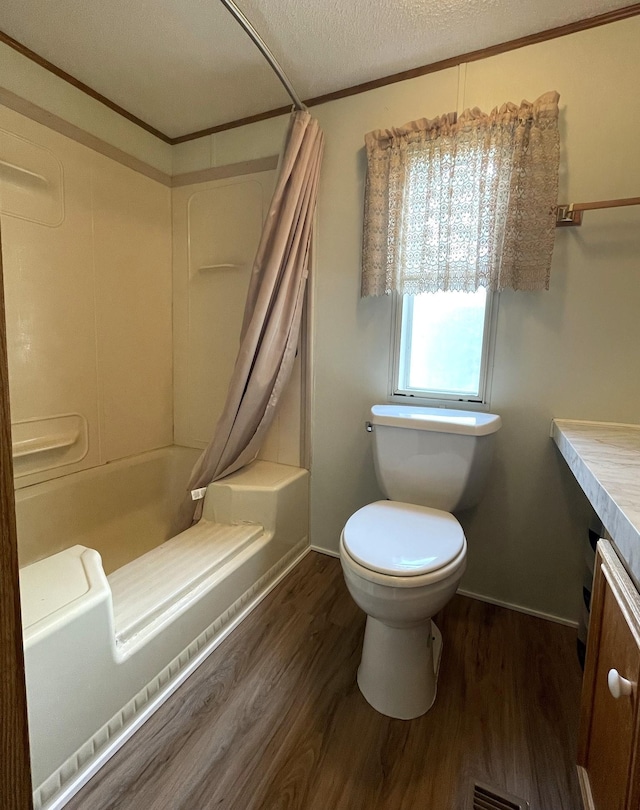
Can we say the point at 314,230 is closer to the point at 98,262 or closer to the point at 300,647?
the point at 98,262

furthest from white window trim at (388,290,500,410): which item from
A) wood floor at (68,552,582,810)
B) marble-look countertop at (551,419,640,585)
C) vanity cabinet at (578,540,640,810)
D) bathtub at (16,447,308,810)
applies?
wood floor at (68,552,582,810)

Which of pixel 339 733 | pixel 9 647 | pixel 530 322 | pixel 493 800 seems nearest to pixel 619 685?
pixel 493 800

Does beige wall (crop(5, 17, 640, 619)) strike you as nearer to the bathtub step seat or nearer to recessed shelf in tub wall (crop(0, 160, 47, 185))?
recessed shelf in tub wall (crop(0, 160, 47, 185))

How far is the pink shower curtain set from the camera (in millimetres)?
1586

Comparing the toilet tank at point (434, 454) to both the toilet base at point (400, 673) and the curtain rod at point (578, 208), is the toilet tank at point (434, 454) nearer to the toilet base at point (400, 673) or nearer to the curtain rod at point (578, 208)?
the toilet base at point (400, 673)

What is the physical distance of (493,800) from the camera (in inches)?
35.4

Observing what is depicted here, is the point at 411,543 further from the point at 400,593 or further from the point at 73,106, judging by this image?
the point at 73,106

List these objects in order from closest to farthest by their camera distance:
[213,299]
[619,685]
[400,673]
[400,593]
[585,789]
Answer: [619,685], [585,789], [400,593], [400,673], [213,299]

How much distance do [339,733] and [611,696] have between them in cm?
69

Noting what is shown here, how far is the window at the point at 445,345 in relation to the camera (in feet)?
4.96

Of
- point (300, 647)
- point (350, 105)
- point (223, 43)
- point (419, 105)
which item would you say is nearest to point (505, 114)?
point (419, 105)

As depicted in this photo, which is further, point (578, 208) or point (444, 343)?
point (444, 343)

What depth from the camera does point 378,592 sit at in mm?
1019

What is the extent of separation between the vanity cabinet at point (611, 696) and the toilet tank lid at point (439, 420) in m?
0.52
